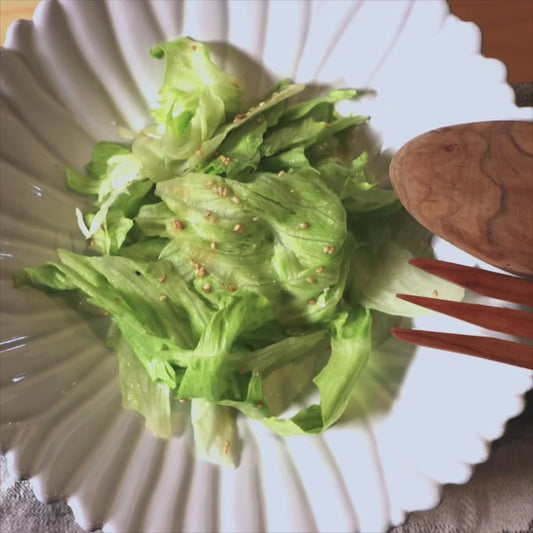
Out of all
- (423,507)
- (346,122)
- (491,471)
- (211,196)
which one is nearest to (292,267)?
(211,196)

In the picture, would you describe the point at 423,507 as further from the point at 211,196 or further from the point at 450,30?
the point at 450,30

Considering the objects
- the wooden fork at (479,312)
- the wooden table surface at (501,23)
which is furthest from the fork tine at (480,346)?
the wooden table surface at (501,23)

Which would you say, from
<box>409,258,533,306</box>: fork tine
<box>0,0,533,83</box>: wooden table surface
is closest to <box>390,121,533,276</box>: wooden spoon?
<box>409,258,533,306</box>: fork tine

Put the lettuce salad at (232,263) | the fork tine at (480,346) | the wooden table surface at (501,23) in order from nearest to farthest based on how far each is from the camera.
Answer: the fork tine at (480,346)
the lettuce salad at (232,263)
the wooden table surface at (501,23)

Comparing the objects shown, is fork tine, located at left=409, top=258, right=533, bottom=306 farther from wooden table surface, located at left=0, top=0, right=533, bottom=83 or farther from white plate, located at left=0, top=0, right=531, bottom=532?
wooden table surface, located at left=0, top=0, right=533, bottom=83

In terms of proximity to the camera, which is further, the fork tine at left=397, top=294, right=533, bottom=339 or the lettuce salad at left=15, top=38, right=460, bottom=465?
the lettuce salad at left=15, top=38, right=460, bottom=465

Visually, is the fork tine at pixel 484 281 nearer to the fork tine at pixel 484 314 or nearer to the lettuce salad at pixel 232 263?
the fork tine at pixel 484 314

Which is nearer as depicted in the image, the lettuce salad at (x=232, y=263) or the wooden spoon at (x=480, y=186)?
the wooden spoon at (x=480, y=186)
